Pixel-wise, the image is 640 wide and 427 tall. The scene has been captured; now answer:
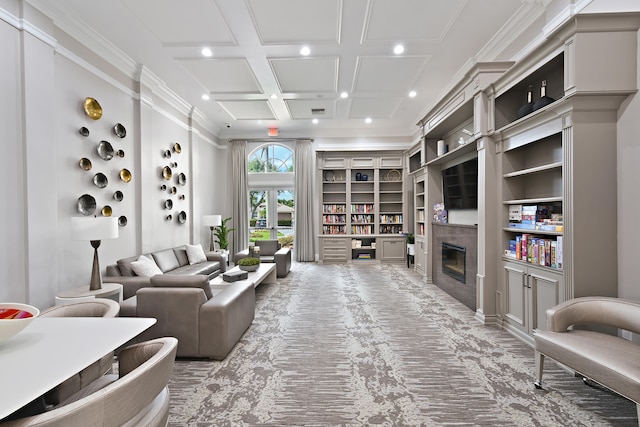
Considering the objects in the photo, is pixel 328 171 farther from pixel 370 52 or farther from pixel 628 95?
pixel 628 95

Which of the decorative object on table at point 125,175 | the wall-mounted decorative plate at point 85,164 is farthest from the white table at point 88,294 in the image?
the decorative object on table at point 125,175

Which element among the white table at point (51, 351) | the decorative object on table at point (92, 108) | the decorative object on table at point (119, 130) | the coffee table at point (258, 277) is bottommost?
the coffee table at point (258, 277)

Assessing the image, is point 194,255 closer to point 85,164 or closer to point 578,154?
point 85,164

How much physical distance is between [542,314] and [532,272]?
1.32ft

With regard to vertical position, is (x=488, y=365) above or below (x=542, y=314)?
below

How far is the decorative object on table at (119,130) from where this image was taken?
418 centimetres

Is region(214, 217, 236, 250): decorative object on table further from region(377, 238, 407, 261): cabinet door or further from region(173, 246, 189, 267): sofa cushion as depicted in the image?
region(377, 238, 407, 261): cabinet door

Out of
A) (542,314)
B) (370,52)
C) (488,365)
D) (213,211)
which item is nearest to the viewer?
(488,365)

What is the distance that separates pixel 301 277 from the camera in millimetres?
6191

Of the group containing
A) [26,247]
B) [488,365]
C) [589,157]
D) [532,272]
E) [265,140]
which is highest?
[265,140]

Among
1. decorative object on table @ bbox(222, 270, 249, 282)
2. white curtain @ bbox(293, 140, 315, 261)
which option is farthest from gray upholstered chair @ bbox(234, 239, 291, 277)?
decorative object on table @ bbox(222, 270, 249, 282)

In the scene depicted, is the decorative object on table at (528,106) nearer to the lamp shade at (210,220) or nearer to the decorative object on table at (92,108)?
the decorative object on table at (92,108)

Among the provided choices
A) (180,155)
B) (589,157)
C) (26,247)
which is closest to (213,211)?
(180,155)

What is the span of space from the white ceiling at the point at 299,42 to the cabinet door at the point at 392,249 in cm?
357
